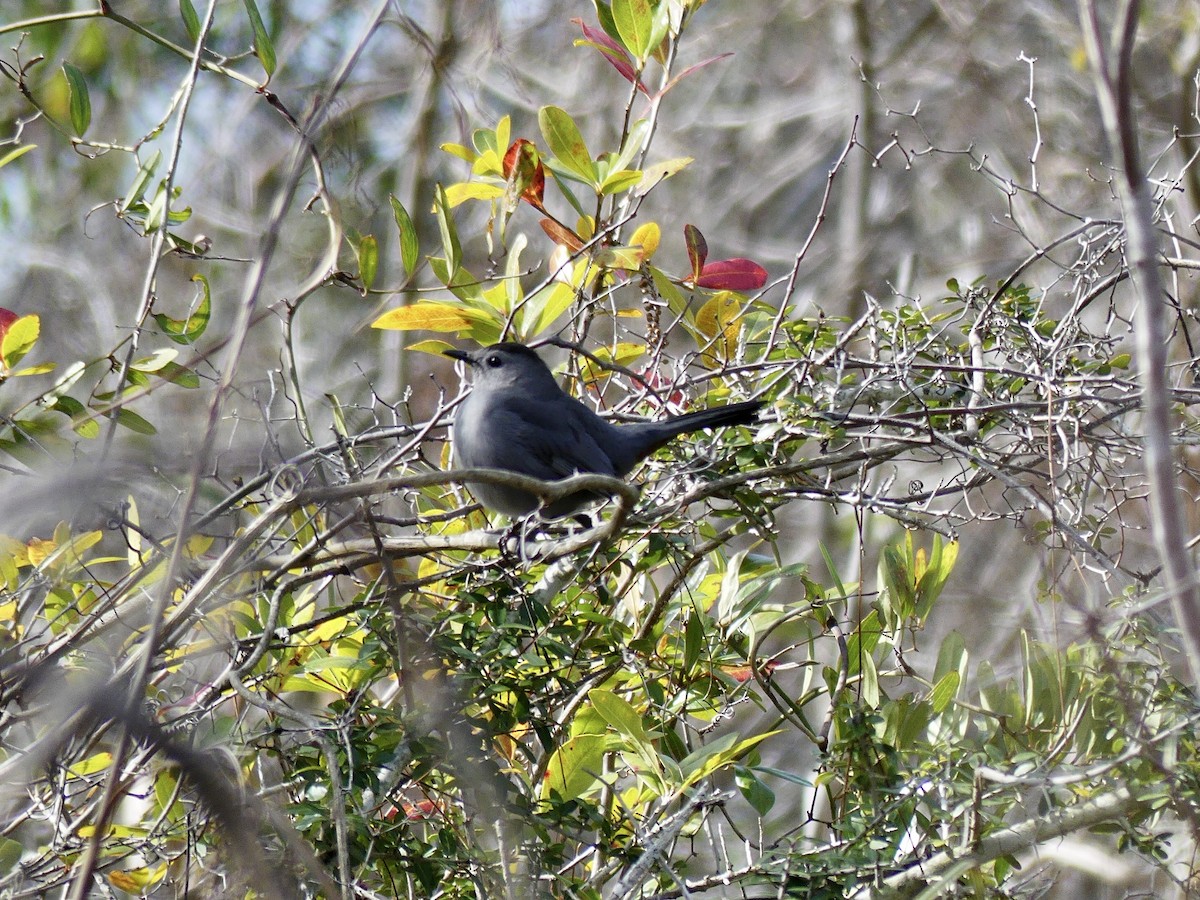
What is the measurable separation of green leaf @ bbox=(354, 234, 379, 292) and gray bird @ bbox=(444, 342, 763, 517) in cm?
78

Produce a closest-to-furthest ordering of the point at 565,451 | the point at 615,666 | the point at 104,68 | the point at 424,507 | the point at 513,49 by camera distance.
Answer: the point at 615,666 < the point at 424,507 < the point at 565,451 < the point at 104,68 < the point at 513,49

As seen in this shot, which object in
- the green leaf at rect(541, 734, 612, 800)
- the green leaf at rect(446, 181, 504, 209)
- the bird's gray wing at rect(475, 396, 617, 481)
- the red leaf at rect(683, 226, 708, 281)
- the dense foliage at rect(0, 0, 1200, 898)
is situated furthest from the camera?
the bird's gray wing at rect(475, 396, 617, 481)

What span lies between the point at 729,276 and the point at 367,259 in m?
1.05

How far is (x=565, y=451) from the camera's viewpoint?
415 cm

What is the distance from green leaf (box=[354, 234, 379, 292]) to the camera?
9.71 ft

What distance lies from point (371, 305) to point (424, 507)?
6.79 m

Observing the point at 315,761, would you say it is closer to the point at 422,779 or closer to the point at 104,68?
the point at 422,779

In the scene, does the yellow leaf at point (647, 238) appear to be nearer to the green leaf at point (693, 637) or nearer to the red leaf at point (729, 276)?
the red leaf at point (729, 276)

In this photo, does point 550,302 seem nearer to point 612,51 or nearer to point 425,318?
point 425,318

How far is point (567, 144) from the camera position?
3.16 m

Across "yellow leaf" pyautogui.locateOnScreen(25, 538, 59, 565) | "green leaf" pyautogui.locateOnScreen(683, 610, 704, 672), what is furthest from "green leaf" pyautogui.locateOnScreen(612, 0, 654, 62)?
"yellow leaf" pyautogui.locateOnScreen(25, 538, 59, 565)

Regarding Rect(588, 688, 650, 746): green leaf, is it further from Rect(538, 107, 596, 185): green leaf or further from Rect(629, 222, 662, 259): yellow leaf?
Rect(538, 107, 596, 185): green leaf

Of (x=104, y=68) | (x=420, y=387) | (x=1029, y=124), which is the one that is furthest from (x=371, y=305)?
(x=1029, y=124)

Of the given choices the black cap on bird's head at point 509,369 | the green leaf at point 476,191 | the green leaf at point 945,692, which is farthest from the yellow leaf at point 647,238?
the green leaf at point 945,692
